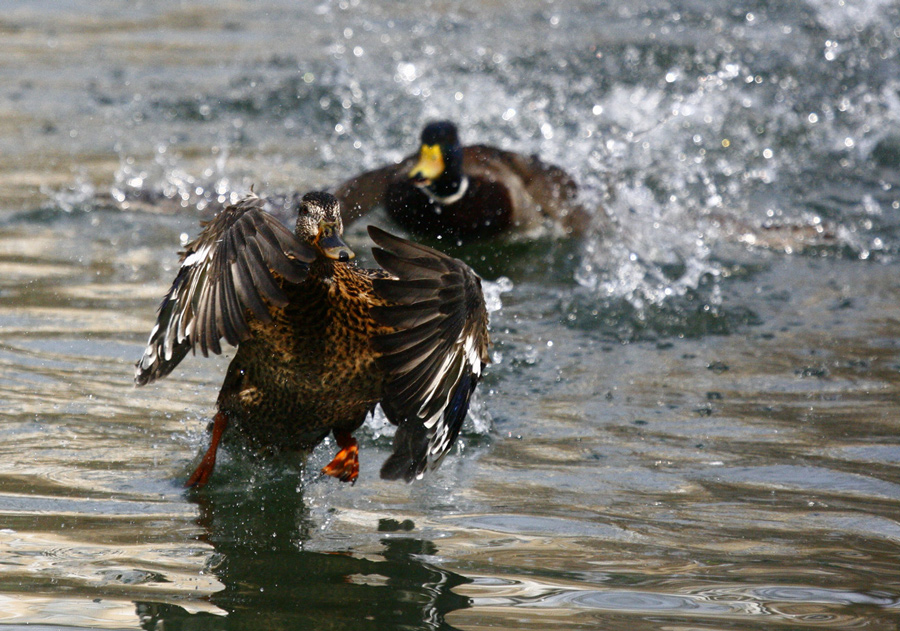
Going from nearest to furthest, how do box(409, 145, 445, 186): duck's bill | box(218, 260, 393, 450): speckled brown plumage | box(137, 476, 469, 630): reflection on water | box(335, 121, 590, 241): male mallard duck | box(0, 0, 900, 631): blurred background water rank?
box(137, 476, 469, 630): reflection on water → box(0, 0, 900, 631): blurred background water → box(218, 260, 393, 450): speckled brown plumage → box(409, 145, 445, 186): duck's bill → box(335, 121, 590, 241): male mallard duck

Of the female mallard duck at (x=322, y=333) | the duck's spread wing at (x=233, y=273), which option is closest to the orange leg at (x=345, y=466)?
the female mallard duck at (x=322, y=333)

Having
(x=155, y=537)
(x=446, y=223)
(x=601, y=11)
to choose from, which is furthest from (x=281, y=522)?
(x=601, y=11)

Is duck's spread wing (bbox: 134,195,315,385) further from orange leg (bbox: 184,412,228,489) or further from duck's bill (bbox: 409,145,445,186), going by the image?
duck's bill (bbox: 409,145,445,186)

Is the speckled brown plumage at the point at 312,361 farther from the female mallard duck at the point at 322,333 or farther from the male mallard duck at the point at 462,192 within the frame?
the male mallard duck at the point at 462,192

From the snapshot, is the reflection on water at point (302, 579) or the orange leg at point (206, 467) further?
the orange leg at point (206, 467)

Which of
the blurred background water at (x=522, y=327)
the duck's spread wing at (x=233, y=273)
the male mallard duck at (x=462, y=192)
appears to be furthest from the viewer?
the male mallard duck at (x=462, y=192)

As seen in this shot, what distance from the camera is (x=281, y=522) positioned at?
346 cm

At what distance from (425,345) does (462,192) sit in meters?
3.65

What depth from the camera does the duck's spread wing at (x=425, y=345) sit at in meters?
3.13

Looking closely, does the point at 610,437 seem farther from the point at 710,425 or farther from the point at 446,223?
the point at 446,223

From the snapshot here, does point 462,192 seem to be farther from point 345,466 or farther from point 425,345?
point 425,345

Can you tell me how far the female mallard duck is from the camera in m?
3.04

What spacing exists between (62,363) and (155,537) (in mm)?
1646

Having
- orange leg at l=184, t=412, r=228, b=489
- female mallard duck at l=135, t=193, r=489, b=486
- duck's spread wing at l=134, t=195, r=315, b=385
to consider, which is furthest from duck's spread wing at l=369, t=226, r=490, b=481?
orange leg at l=184, t=412, r=228, b=489
